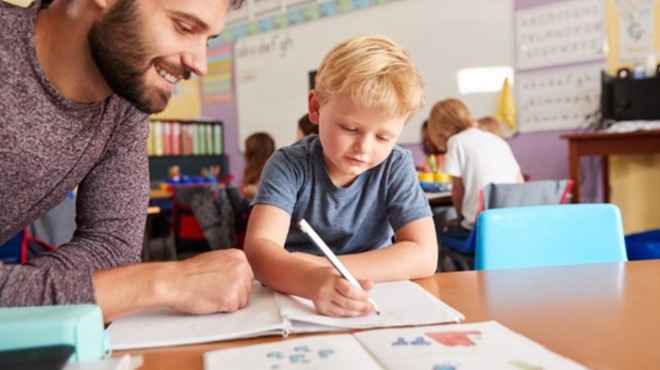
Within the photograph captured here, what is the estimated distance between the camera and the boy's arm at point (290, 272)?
0.78 m

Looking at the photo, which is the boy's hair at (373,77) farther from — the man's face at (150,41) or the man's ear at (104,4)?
the man's ear at (104,4)

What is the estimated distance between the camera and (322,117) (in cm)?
128

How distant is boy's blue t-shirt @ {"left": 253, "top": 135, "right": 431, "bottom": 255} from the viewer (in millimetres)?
1305

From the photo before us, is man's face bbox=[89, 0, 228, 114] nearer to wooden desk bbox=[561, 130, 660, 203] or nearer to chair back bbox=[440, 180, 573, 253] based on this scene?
chair back bbox=[440, 180, 573, 253]

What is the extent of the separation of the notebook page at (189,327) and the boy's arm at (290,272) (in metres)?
0.06

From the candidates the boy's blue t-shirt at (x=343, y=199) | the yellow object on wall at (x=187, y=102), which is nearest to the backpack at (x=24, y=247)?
the boy's blue t-shirt at (x=343, y=199)

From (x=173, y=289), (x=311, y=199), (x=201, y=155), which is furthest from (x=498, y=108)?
(x=173, y=289)

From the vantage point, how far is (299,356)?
0.62 metres

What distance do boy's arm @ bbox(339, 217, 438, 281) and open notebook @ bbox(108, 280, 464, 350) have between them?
16 cm

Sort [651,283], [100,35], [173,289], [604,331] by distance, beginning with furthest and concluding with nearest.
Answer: [100,35]
[651,283]
[173,289]
[604,331]

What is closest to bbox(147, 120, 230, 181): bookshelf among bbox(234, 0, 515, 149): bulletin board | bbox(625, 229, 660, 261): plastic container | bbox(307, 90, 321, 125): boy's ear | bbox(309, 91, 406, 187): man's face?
bbox(234, 0, 515, 149): bulletin board

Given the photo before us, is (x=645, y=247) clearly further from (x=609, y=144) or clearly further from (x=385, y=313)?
(x=385, y=313)

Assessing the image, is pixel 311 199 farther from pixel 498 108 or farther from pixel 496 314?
pixel 498 108

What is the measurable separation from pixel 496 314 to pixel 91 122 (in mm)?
777
